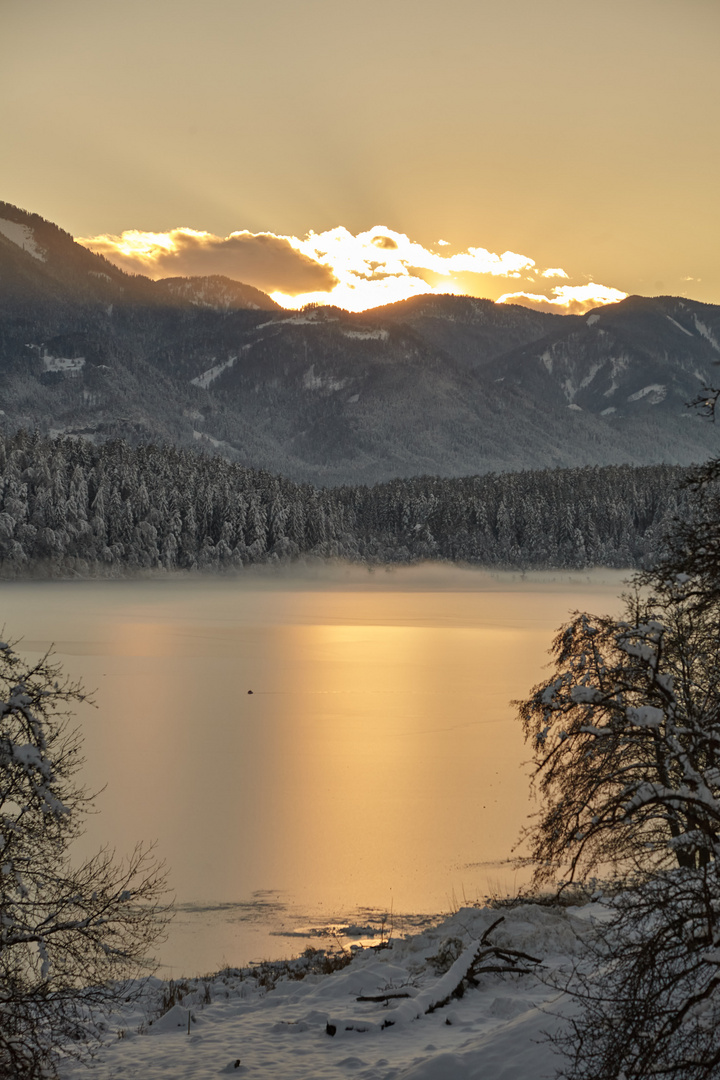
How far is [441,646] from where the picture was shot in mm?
90438

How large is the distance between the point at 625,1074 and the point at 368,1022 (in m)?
6.54

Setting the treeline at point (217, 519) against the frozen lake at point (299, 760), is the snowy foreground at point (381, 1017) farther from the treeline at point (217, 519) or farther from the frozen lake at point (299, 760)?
the treeline at point (217, 519)

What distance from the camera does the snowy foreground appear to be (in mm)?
13969

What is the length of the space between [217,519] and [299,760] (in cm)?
12708

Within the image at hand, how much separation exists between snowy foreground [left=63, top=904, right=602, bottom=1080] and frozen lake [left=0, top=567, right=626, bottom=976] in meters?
5.27

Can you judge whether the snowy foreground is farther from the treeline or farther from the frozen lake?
the treeline

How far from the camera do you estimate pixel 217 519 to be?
171 meters

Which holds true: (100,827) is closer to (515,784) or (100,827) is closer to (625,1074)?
(515,784)

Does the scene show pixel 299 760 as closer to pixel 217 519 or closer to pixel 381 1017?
pixel 381 1017

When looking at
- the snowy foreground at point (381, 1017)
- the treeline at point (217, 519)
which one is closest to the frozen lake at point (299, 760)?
the snowy foreground at point (381, 1017)

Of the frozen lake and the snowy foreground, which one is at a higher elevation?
the snowy foreground

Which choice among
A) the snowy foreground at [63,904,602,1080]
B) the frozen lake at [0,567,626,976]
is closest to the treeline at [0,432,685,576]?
the frozen lake at [0,567,626,976]

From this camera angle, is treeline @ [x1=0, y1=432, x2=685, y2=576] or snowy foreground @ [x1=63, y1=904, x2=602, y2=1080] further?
treeline @ [x1=0, y1=432, x2=685, y2=576]

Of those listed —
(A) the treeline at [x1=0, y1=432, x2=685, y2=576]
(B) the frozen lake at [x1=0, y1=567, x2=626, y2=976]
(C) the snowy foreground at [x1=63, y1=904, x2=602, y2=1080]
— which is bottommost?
(B) the frozen lake at [x1=0, y1=567, x2=626, y2=976]
